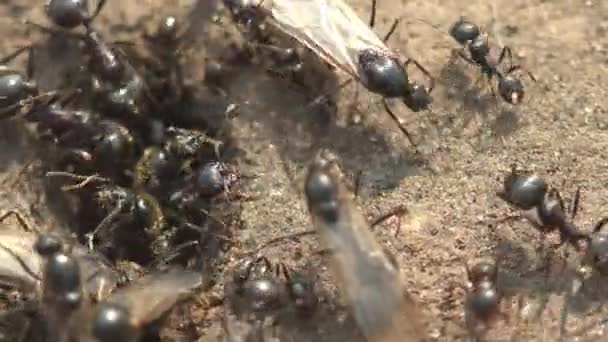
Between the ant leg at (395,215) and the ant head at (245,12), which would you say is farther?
the ant head at (245,12)

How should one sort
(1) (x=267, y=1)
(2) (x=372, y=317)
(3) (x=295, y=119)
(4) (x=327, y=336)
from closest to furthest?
1. (2) (x=372, y=317)
2. (4) (x=327, y=336)
3. (3) (x=295, y=119)
4. (1) (x=267, y=1)

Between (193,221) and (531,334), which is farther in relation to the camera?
(193,221)

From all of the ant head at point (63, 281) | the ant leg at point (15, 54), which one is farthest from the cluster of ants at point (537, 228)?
the ant leg at point (15, 54)

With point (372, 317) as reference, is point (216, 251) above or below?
above

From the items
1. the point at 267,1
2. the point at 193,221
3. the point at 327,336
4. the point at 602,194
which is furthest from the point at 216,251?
the point at 602,194

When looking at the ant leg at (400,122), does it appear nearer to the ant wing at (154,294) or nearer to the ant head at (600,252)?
the ant head at (600,252)

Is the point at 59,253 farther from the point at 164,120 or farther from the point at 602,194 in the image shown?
the point at 602,194

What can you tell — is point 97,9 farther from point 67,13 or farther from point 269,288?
point 269,288
